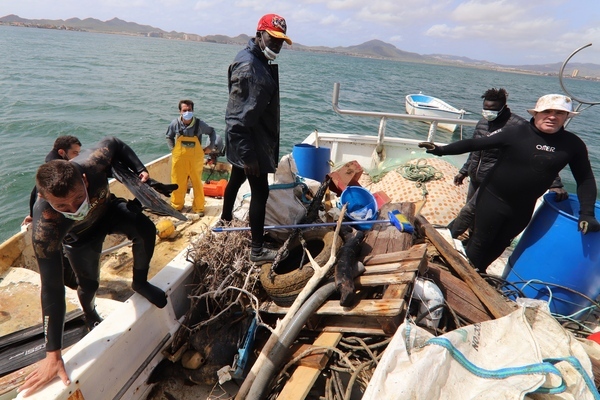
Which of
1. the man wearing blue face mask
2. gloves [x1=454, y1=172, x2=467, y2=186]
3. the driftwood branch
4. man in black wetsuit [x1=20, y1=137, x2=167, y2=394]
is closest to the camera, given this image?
man in black wetsuit [x1=20, y1=137, x2=167, y2=394]

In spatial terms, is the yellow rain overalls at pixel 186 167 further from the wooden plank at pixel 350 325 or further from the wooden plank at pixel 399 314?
the wooden plank at pixel 399 314

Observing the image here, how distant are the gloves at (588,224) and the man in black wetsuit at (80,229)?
3.47m

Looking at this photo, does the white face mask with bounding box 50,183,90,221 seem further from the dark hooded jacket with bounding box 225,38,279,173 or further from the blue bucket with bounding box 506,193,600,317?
the blue bucket with bounding box 506,193,600,317

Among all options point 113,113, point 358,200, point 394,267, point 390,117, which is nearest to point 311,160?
point 358,200

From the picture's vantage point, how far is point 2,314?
9.67 ft

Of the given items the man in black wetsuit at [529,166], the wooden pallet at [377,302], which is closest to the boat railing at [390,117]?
the man in black wetsuit at [529,166]

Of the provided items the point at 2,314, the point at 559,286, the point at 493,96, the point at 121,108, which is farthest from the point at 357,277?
the point at 121,108

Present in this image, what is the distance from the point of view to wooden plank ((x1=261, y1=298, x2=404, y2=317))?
2018 millimetres

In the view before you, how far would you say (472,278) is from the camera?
2582 mm

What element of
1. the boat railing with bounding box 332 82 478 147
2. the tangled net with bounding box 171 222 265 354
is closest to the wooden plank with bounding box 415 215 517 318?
the tangled net with bounding box 171 222 265 354

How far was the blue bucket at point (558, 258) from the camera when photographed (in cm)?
295

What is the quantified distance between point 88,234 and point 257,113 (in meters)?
1.51

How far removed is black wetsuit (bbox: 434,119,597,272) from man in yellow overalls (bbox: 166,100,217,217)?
12.1 feet

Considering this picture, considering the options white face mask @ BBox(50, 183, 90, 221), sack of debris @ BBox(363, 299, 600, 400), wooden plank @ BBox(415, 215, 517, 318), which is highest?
white face mask @ BBox(50, 183, 90, 221)
